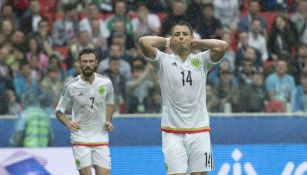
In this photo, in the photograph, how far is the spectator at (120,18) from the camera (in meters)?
16.3

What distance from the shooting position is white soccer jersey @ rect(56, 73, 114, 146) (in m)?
11.9

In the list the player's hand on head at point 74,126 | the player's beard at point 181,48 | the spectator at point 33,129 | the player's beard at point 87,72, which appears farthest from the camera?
the spectator at point 33,129

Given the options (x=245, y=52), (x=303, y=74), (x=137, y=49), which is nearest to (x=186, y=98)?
(x=303, y=74)

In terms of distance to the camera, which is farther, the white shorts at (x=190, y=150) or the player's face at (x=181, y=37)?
→ the white shorts at (x=190, y=150)

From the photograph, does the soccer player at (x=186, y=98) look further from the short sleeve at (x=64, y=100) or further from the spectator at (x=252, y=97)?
the spectator at (x=252, y=97)

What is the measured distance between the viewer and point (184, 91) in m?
10.0

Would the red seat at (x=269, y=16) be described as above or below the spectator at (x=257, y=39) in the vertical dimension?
above

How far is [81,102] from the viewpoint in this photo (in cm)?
1193

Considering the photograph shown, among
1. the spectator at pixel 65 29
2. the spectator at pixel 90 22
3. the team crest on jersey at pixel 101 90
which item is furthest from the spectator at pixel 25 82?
the team crest on jersey at pixel 101 90

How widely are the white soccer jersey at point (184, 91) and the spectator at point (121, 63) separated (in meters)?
4.77

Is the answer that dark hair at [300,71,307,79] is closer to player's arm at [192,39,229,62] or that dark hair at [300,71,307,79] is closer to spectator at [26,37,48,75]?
spectator at [26,37,48,75]

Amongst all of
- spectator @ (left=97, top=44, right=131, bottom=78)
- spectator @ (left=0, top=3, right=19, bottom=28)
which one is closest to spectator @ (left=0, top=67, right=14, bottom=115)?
spectator @ (left=0, top=3, right=19, bottom=28)

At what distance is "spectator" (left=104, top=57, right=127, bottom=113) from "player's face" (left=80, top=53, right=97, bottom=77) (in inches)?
95.3

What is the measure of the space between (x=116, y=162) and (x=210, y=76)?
2.51 m
